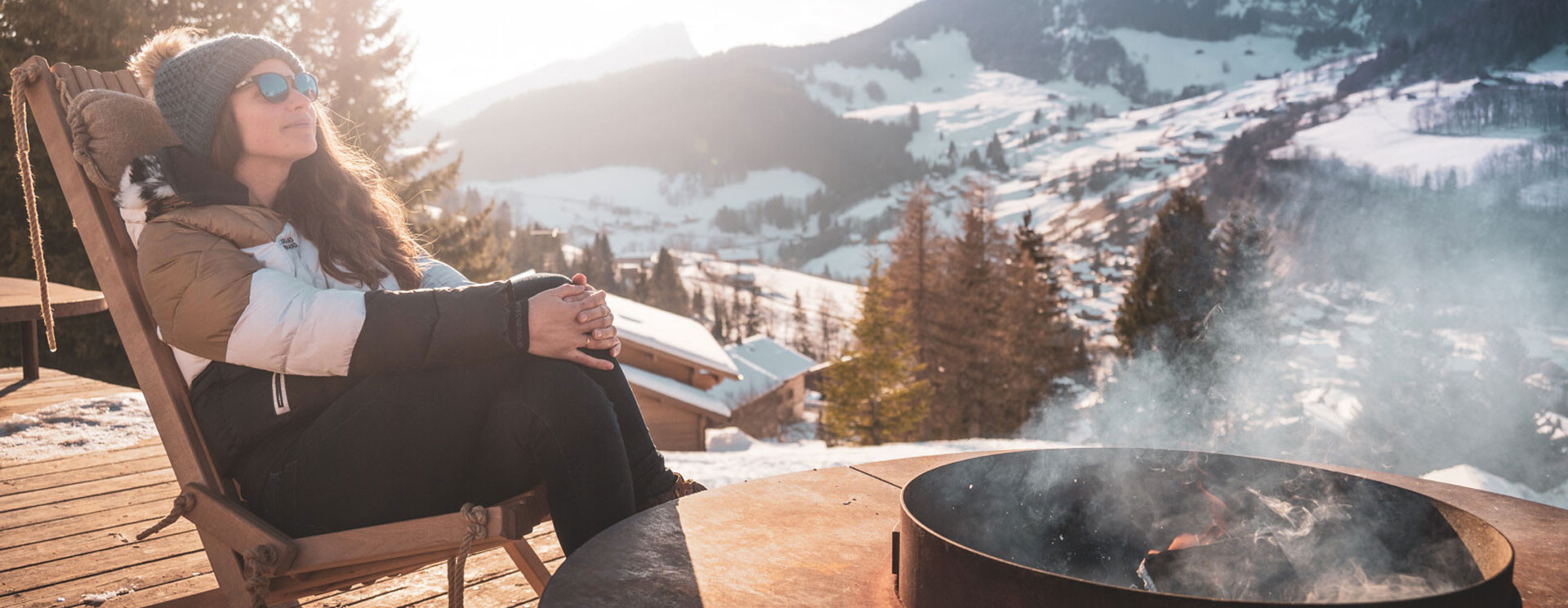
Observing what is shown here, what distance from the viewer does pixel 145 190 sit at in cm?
163

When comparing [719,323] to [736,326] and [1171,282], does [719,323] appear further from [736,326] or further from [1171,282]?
[1171,282]

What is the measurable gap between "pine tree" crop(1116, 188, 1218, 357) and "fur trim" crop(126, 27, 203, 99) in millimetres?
29279

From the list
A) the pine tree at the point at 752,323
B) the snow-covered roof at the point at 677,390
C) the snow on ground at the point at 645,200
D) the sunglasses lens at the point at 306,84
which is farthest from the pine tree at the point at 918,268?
the snow on ground at the point at 645,200

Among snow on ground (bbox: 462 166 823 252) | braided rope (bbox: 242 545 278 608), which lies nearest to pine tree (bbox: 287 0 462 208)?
braided rope (bbox: 242 545 278 608)

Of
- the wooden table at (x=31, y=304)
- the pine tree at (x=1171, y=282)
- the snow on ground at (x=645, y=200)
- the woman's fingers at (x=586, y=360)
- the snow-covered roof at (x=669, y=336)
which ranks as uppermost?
the woman's fingers at (x=586, y=360)

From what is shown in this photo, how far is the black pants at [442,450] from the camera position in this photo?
1531 mm

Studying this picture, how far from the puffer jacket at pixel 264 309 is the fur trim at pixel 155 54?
51cm

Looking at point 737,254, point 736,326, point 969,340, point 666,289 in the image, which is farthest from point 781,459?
point 737,254

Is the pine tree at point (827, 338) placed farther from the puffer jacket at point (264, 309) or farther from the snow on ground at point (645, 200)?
the snow on ground at point (645, 200)

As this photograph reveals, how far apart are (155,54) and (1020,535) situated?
234cm

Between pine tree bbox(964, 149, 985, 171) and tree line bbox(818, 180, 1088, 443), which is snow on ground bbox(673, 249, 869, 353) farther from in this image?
pine tree bbox(964, 149, 985, 171)

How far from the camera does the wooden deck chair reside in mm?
1483

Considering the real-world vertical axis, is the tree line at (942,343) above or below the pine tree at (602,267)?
above

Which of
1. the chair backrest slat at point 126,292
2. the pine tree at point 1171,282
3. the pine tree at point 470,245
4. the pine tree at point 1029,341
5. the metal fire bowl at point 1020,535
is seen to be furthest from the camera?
the pine tree at point 1171,282
